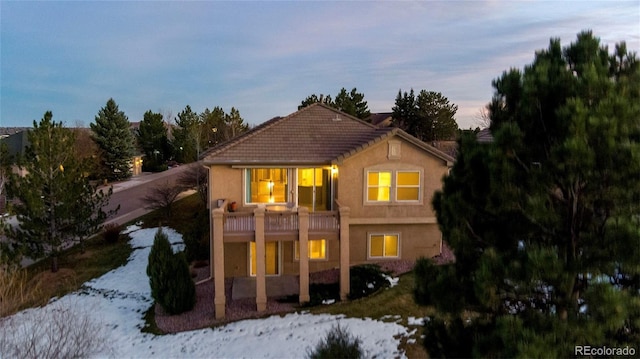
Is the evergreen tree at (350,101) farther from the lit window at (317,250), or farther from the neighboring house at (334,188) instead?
the lit window at (317,250)

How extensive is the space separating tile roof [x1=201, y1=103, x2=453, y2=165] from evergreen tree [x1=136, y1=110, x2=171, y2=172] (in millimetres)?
46527

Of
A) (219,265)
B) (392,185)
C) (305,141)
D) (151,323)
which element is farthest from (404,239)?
(151,323)

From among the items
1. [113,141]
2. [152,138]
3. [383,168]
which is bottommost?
[383,168]

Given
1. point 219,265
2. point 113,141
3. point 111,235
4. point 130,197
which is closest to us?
point 219,265

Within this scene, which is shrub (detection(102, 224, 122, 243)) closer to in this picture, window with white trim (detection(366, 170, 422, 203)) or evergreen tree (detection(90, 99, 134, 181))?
window with white trim (detection(366, 170, 422, 203))

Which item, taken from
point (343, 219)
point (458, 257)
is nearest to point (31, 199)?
point (343, 219)

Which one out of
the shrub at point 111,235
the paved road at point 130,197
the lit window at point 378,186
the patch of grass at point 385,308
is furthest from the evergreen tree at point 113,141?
the patch of grass at point 385,308

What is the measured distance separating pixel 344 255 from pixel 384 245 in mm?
3429

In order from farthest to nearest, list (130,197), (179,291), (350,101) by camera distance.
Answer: (350,101), (130,197), (179,291)

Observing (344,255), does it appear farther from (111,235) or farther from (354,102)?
(354,102)

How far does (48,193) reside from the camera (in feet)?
58.7

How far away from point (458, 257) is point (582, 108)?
Answer: 2481 mm

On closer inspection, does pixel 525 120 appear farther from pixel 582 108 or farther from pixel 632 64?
pixel 632 64

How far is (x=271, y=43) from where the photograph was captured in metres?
29.8
